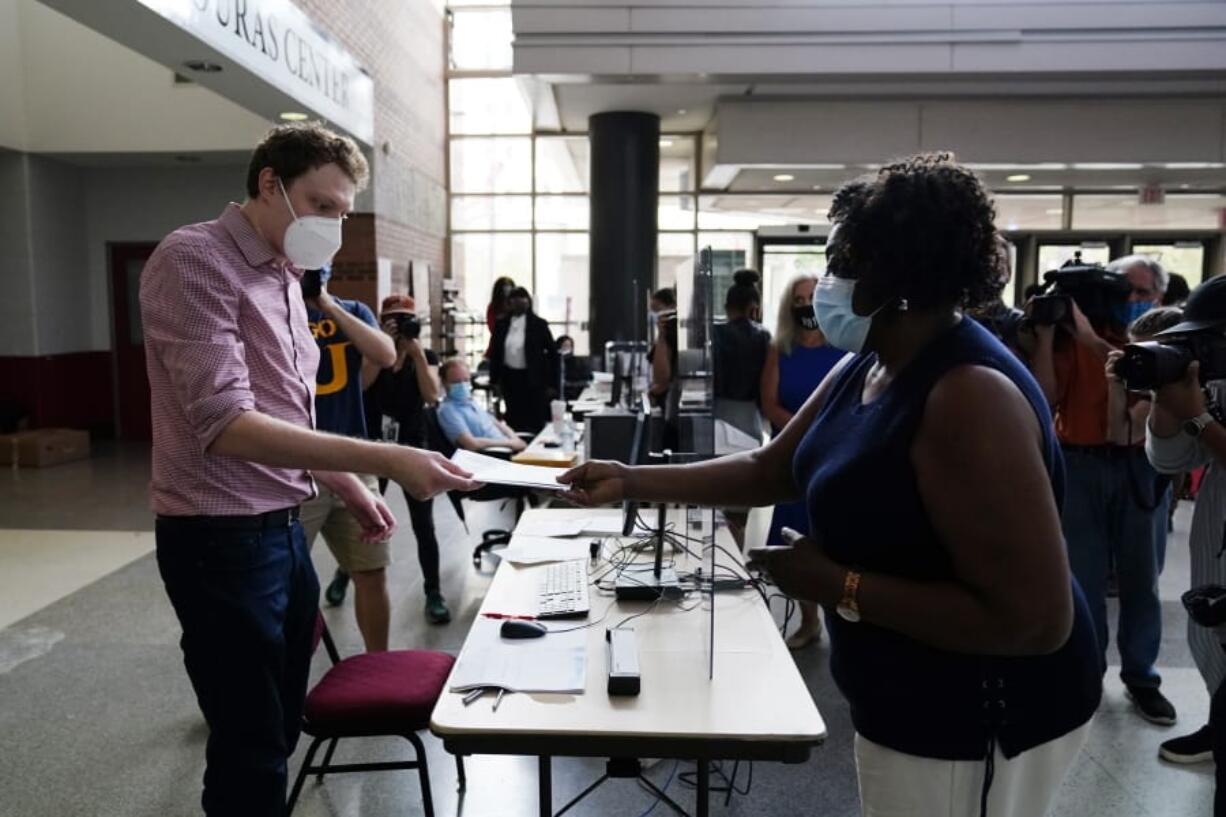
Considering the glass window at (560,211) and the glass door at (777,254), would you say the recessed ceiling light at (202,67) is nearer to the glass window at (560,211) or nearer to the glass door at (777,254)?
the glass door at (777,254)

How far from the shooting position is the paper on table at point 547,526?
8.99 feet

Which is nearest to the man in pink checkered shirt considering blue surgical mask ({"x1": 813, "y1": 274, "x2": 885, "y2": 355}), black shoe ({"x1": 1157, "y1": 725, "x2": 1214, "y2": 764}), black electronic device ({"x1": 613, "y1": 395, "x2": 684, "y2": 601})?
black electronic device ({"x1": 613, "y1": 395, "x2": 684, "y2": 601})

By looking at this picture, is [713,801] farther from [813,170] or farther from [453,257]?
[453,257]

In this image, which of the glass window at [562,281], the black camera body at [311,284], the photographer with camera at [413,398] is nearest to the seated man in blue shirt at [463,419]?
the photographer with camera at [413,398]

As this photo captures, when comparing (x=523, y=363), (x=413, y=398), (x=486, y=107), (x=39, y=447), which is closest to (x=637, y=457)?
(x=413, y=398)

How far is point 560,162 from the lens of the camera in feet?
40.4

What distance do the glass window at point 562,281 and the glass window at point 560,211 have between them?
0.15 metres

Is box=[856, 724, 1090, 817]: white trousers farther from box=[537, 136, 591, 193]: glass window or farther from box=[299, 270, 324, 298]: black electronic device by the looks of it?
box=[537, 136, 591, 193]: glass window

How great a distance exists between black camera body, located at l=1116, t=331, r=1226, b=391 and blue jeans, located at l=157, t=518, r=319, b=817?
1834mm

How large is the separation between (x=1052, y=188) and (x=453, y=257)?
7.59 metres

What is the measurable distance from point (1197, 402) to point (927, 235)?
1137 millimetres

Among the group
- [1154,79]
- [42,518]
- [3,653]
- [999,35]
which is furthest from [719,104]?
Result: [3,653]

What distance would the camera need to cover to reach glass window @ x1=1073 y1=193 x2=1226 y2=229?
32.4ft

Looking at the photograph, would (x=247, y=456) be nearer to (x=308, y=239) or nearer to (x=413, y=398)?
(x=308, y=239)
